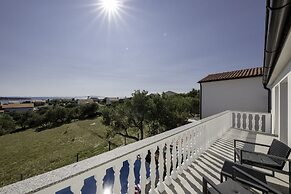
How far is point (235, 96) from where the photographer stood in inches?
448

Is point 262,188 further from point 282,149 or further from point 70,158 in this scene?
point 70,158

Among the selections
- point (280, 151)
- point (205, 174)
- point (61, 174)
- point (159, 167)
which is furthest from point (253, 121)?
point (61, 174)

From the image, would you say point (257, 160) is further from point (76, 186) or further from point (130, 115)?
point (130, 115)

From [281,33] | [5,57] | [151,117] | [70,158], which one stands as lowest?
[70,158]

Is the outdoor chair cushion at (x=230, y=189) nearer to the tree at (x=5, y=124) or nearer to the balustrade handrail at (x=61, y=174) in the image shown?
the balustrade handrail at (x=61, y=174)

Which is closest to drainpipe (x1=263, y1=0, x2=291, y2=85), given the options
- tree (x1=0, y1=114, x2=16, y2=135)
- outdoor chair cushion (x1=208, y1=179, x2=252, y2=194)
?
outdoor chair cushion (x1=208, y1=179, x2=252, y2=194)

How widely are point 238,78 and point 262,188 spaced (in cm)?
1083

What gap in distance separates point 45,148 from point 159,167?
39811 mm

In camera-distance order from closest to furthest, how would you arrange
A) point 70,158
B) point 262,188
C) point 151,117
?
point 262,188 < point 151,117 < point 70,158

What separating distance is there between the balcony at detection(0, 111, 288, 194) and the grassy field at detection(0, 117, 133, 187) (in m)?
23.2

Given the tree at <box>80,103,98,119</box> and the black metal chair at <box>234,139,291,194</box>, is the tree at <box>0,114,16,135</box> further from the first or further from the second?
the black metal chair at <box>234,139,291,194</box>

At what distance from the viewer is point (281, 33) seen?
77.8 inches

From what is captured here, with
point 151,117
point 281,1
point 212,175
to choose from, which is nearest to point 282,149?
point 212,175

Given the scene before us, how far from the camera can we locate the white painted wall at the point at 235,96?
10.4 metres
